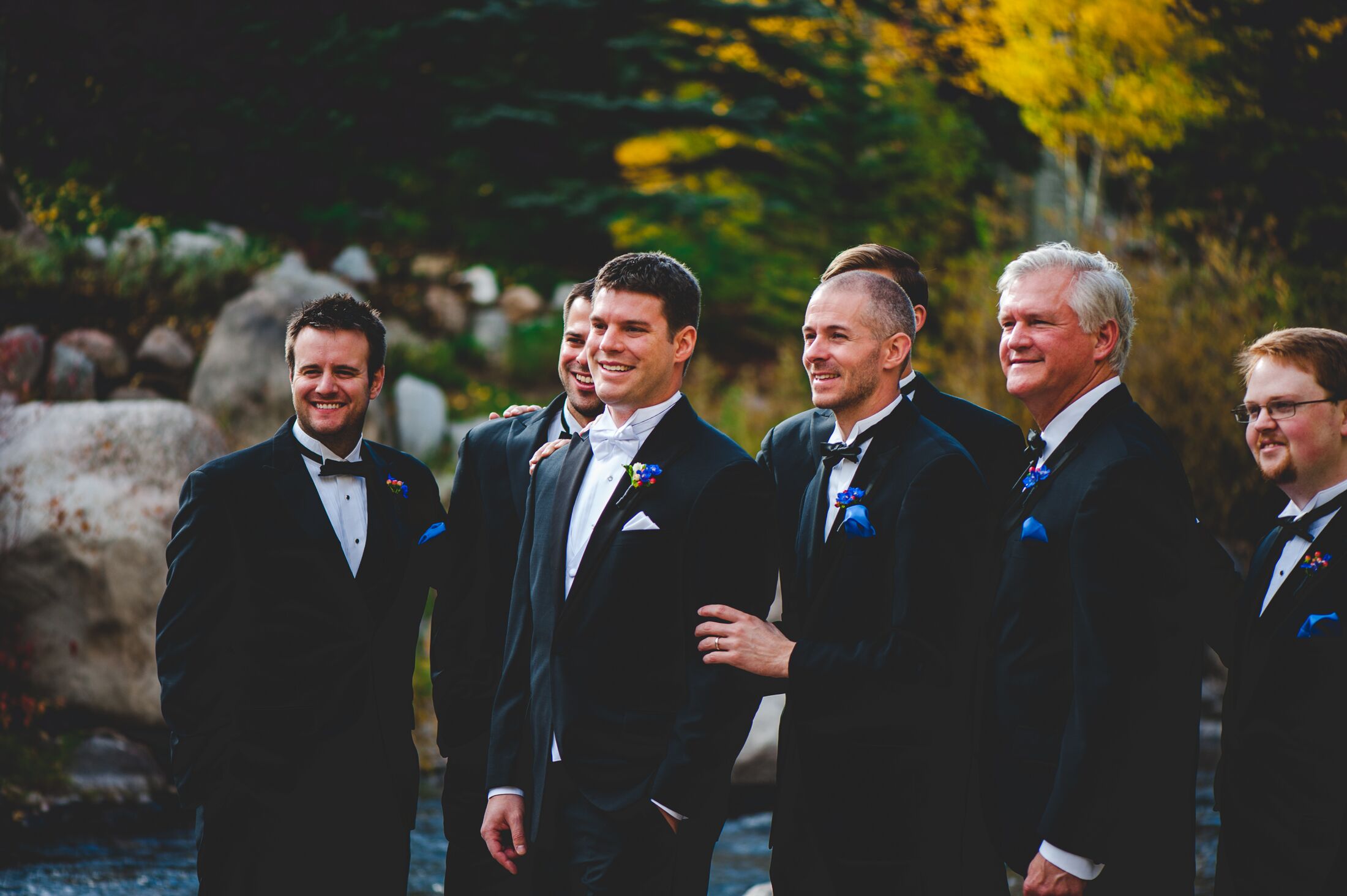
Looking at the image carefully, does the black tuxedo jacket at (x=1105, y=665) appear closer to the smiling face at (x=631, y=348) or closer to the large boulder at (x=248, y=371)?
the smiling face at (x=631, y=348)

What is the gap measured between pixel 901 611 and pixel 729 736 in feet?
1.82

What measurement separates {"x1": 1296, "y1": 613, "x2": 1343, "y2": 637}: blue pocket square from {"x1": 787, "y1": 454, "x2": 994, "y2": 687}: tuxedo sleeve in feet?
2.68

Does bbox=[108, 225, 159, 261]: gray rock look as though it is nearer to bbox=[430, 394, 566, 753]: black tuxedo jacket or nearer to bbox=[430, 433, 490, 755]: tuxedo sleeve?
bbox=[430, 394, 566, 753]: black tuxedo jacket

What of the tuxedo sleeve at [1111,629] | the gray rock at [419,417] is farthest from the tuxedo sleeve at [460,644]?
the gray rock at [419,417]

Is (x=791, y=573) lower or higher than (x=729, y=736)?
higher

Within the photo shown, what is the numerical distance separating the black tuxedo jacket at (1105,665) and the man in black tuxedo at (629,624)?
70cm

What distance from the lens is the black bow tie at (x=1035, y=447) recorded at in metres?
3.11

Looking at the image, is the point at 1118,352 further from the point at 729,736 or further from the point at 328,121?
the point at 328,121

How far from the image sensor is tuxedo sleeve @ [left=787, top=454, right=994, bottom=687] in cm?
295

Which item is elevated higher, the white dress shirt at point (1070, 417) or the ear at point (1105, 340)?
the ear at point (1105, 340)

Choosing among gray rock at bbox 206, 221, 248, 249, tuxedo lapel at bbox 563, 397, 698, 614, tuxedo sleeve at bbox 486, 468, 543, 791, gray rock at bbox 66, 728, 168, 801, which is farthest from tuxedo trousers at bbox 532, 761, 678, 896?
gray rock at bbox 206, 221, 248, 249

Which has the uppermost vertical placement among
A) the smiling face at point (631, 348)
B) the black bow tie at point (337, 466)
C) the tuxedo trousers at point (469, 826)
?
the smiling face at point (631, 348)

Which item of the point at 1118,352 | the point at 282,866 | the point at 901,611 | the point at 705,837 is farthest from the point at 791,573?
the point at 282,866

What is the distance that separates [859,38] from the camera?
16281 mm
